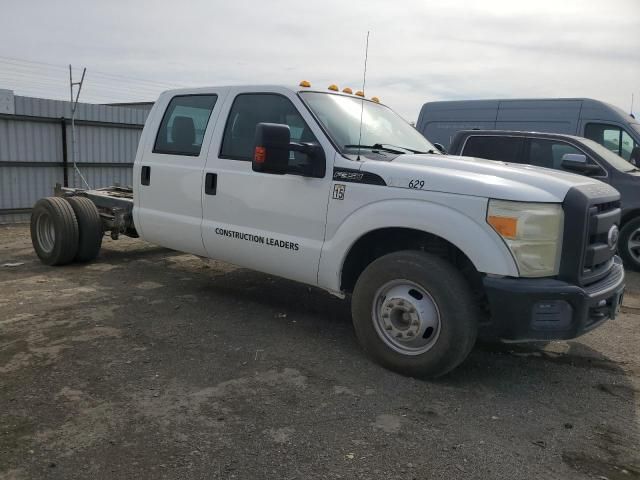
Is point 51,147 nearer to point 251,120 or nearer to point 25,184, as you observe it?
point 25,184

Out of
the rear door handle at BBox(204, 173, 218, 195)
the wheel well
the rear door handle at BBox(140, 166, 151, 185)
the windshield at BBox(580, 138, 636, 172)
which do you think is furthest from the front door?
the windshield at BBox(580, 138, 636, 172)

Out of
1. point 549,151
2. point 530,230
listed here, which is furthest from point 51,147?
point 530,230

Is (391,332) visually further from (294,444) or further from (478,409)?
(294,444)

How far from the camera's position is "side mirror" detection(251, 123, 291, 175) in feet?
13.4

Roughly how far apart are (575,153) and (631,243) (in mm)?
1523

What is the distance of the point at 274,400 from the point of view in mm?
3578

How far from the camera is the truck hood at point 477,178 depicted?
3.56 meters

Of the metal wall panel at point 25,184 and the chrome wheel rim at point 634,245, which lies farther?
the metal wall panel at point 25,184

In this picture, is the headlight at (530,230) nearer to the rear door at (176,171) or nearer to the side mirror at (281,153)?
the side mirror at (281,153)

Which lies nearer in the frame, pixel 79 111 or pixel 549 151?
pixel 549 151

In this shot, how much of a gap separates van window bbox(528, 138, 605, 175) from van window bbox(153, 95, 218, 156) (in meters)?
5.04

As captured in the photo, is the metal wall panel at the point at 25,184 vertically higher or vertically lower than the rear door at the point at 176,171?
lower

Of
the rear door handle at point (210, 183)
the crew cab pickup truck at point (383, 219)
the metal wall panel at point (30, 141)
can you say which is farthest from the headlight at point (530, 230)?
the metal wall panel at point (30, 141)

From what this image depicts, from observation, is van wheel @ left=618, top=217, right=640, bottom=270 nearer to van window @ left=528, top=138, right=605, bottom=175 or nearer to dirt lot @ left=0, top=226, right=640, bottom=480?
van window @ left=528, top=138, right=605, bottom=175
